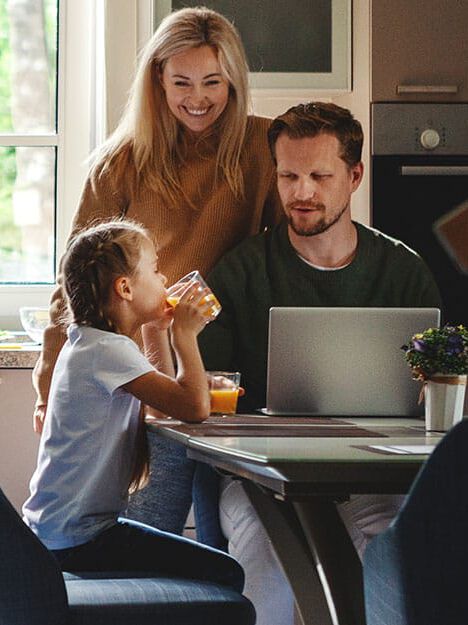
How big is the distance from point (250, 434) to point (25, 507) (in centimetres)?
44

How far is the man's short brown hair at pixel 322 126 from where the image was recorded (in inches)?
99.3

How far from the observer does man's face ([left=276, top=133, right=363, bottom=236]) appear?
2.49 m

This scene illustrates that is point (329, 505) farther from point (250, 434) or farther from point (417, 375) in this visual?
point (417, 375)

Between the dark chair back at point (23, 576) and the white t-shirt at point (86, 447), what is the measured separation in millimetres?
353

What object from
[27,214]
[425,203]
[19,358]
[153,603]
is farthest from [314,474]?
[27,214]

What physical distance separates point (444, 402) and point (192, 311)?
0.47 m

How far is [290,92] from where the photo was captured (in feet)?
11.2

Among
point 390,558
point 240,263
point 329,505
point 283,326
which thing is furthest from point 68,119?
point 390,558

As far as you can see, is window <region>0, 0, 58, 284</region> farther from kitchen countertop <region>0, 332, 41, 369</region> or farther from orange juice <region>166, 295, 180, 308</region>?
orange juice <region>166, 295, 180, 308</region>

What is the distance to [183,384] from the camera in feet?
6.44

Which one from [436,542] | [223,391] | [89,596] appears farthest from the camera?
Answer: [223,391]

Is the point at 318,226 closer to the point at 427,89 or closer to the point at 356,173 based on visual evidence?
the point at 356,173

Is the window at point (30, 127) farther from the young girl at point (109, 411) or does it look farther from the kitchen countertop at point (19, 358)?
the young girl at point (109, 411)

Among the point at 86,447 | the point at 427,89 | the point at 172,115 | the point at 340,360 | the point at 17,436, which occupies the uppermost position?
the point at 427,89
